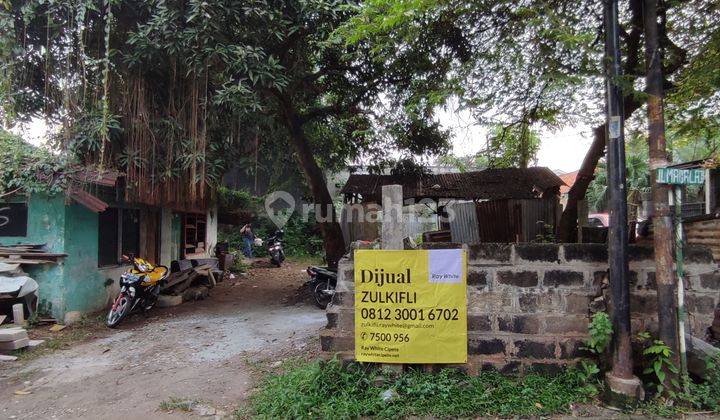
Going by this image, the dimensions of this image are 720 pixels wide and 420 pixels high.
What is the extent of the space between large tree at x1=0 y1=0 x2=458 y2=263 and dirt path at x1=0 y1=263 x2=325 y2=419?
7.33 feet

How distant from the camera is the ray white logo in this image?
18.8 metres

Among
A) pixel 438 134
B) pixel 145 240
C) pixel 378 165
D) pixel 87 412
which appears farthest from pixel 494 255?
pixel 145 240

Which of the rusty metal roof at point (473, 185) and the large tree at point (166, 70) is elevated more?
the large tree at point (166, 70)

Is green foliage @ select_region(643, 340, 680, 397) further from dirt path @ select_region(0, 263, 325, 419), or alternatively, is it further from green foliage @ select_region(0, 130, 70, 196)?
green foliage @ select_region(0, 130, 70, 196)

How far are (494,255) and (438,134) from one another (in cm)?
616

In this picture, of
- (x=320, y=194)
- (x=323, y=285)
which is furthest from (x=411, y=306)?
(x=320, y=194)

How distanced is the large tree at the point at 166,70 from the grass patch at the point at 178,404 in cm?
345

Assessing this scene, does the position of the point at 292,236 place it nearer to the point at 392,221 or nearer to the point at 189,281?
the point at 189,281

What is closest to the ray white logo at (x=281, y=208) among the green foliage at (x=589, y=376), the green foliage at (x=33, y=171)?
the green foliage at (x=33, y=171)

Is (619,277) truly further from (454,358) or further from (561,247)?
(454,358)

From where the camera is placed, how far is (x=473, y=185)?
12008 millimetres

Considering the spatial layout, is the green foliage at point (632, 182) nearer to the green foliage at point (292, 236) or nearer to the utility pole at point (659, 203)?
the green foliage at point (292, 236)

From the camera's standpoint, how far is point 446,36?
6.44 m

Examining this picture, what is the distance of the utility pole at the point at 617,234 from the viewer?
11.0 feet
